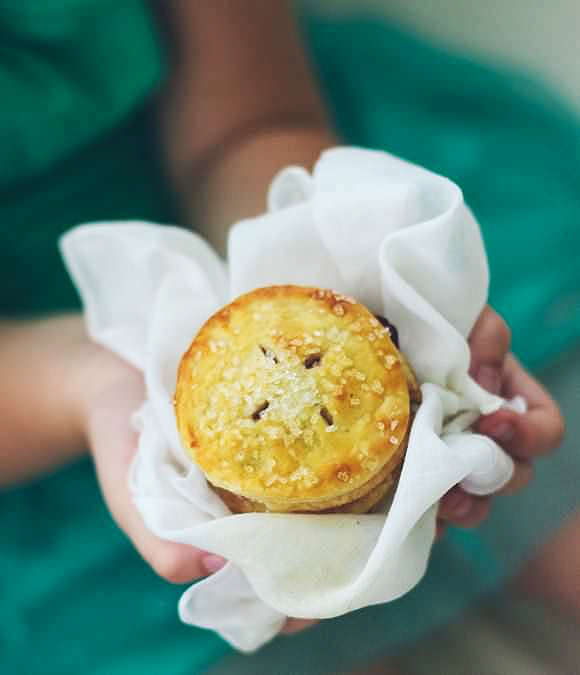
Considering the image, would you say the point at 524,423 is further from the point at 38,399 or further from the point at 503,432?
the point at 38,399

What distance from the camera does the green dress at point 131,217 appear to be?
0.64 m

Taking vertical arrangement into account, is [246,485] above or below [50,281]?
above

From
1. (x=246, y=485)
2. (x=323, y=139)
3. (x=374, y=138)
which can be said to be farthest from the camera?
(x=374, y=138)

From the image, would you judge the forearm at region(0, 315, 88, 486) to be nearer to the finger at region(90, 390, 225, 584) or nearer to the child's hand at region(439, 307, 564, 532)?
the finger at region(90, 390, 225, 584)

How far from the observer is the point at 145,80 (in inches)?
28.4

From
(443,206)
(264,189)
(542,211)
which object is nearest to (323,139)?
(264,189)

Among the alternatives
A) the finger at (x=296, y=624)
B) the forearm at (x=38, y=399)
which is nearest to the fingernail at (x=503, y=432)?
the finger at (x=296, y=624)

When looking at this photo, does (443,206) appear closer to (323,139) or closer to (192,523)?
(192,523)

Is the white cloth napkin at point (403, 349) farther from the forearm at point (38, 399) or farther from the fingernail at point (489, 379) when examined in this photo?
the forearm at point (38, 399)

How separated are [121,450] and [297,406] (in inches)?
7.3

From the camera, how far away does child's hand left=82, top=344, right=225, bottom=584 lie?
462 millimetres

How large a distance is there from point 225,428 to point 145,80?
1.45 feet

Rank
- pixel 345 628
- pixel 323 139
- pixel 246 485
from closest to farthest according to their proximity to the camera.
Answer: pixel 246 485 → pixel 345 628 → pixel 323 139

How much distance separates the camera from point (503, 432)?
468 millimetres
